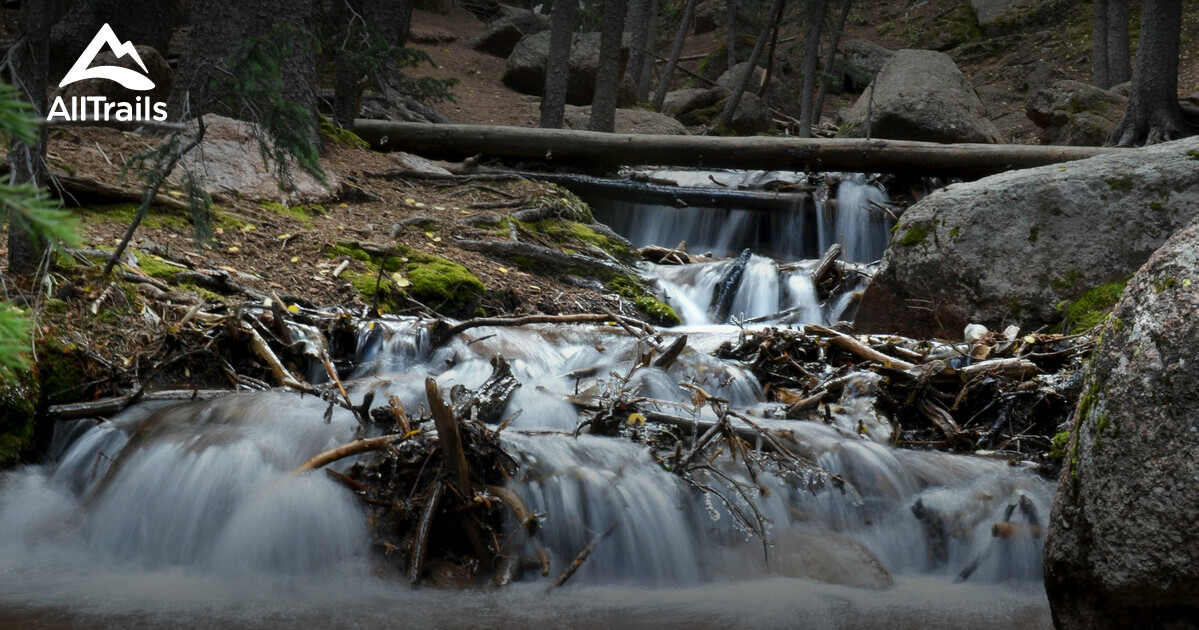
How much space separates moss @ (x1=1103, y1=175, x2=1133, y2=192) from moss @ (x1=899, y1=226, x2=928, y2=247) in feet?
4.58

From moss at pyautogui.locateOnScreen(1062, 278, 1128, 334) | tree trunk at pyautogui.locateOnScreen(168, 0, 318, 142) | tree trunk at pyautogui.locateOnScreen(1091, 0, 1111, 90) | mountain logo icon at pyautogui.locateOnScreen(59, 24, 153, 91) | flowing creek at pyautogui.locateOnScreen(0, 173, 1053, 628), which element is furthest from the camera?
tree trunk at pyautogui.locateOnScreen(1091, 0, 1111, 90)

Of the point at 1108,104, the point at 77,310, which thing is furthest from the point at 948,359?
the point at 1108,104

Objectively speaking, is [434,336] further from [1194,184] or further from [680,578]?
[1194,184]

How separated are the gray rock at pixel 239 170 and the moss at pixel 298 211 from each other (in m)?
0.08

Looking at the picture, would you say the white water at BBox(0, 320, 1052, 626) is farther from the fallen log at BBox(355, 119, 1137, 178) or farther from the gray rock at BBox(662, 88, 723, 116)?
the gray rock at BBox(662, 88, 723, 116)

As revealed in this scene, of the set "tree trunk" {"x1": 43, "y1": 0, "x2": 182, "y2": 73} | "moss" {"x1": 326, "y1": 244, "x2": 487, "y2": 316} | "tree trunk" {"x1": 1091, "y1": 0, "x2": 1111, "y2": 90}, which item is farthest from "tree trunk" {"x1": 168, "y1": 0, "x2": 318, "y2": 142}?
"tree trunk" {"x1": 1091, "y1": 0, "x2": 1111, "y2": 90}

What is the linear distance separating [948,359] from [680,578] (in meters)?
2.61

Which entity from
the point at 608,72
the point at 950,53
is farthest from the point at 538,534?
the point at 950,53

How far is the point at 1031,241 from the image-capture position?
6.73 m

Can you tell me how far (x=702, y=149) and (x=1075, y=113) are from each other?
8.24 meters

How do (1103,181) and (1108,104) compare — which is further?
(1108,104)

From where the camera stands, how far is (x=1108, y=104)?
634 inches

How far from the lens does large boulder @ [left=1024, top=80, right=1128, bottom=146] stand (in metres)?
15.4

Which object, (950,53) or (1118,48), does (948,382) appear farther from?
(950,53)
